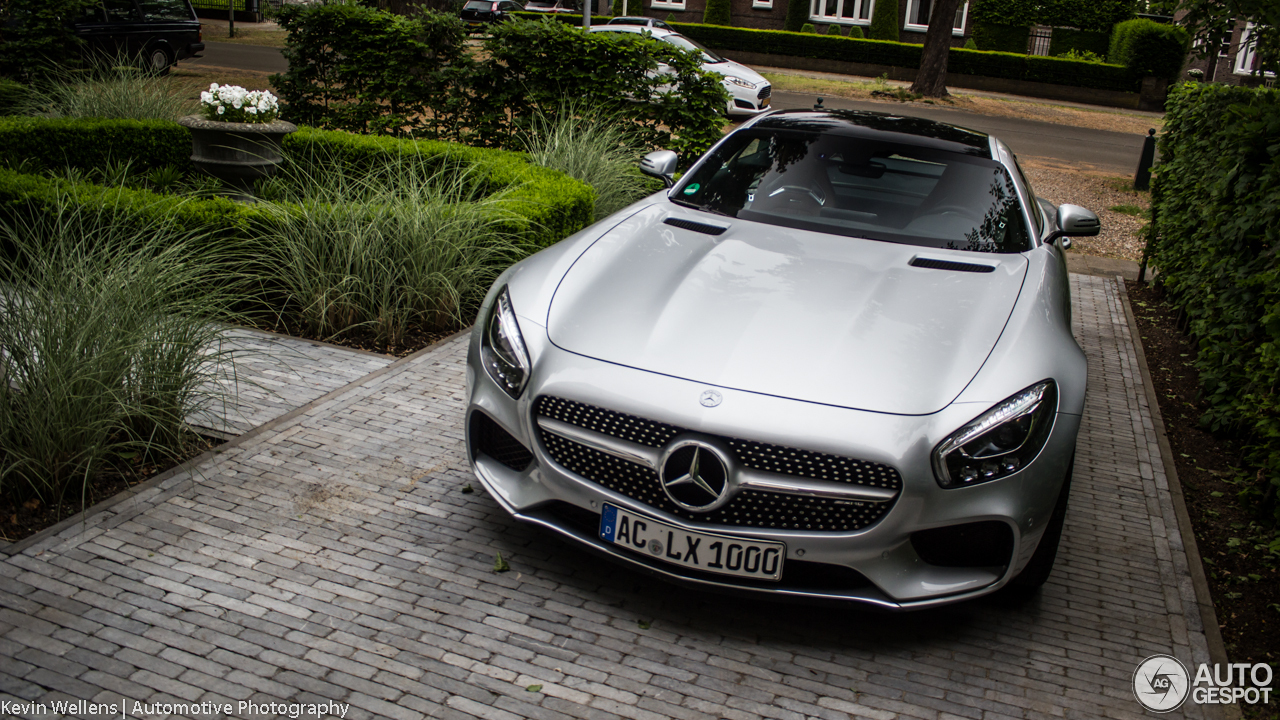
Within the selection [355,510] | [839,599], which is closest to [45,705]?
[355,510]

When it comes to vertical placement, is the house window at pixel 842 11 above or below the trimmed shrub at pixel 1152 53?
above

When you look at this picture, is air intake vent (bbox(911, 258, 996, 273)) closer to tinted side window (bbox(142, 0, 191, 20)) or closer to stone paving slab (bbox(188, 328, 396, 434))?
stone paving slab (bbox(188, 328, 396, 434))

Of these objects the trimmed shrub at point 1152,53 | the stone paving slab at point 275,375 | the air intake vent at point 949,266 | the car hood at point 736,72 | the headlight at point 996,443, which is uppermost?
the trimmed shrub at point 1152,53

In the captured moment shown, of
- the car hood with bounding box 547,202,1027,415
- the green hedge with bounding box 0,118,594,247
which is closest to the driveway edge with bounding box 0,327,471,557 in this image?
the green hedge with bounding box 0,118,594,247

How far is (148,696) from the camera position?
2.59 metres

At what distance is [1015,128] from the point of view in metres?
21.0

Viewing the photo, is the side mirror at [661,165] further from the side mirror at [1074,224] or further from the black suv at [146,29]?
the black suv at [146,29]

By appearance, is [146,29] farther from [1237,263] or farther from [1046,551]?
[1046,551]

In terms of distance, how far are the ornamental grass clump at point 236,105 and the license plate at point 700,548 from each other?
6.17 metres

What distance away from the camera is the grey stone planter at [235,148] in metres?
7.55

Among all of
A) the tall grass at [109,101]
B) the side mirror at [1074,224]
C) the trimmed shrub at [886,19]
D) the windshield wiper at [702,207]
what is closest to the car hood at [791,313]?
the windshield wiper at [702,207]

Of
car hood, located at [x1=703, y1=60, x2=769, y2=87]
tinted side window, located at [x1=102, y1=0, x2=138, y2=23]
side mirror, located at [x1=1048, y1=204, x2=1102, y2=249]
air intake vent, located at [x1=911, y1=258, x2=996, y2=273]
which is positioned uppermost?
tinted side window, located at [x1=102, y1=0, x2=138, y2=23]

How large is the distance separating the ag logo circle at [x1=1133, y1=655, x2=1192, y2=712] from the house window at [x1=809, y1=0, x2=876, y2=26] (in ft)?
128

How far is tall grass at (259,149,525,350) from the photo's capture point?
5.69 m
